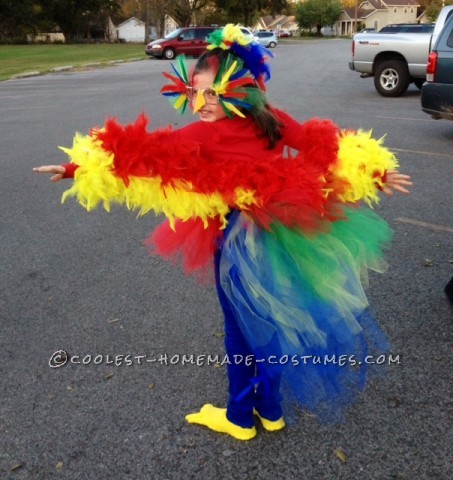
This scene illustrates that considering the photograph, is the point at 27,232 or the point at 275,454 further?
the point at 27,232

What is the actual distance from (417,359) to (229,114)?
1830 millimetres

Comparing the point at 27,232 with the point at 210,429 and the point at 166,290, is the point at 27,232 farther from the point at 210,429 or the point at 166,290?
the point at 210,429

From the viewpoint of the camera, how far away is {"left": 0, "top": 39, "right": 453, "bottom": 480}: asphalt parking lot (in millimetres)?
2410

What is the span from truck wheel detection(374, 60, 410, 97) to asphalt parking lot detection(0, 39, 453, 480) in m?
8.02

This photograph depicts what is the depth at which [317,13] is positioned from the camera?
89.3 m

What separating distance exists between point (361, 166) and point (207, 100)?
2.31 feet

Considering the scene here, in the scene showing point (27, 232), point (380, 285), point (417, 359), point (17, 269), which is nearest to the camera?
point (417, 359)

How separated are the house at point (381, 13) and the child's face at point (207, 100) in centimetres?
10547

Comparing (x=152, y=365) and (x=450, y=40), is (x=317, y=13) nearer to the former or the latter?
(x=450, y=40)

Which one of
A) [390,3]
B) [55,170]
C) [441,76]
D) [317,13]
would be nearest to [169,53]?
[441,76]

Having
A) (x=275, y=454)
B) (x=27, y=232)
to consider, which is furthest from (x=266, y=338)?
(x=27, y=232)

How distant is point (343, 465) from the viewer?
2.37 m

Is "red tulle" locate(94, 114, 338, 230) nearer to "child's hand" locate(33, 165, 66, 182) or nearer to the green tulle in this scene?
the green tulle

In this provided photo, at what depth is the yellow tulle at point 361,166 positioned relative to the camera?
231 cm
